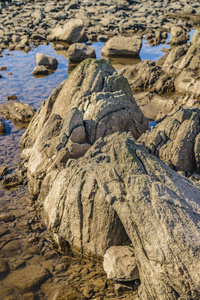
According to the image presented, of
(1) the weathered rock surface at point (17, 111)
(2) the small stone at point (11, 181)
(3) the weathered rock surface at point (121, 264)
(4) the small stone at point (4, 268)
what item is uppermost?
(3) the weathered rock surface at point (121, 264)

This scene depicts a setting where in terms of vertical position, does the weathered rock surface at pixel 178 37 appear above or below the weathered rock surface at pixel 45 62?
above

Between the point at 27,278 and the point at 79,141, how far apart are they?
523cm

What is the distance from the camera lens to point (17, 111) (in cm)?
1783

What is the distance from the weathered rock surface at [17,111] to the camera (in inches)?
688

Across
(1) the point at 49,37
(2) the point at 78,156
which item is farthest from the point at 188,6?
(2) the point at 78,156

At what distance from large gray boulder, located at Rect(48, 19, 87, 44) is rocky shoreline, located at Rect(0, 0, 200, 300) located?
16417 mm

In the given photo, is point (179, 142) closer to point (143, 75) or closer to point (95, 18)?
point (143, 75)

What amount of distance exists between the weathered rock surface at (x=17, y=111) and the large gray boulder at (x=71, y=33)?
16650 millimetres

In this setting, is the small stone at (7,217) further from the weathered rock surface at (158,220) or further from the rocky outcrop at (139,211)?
the weathered rock surface at (158,220)

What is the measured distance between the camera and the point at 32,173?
36.8ft

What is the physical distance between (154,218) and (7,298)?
4.22 m

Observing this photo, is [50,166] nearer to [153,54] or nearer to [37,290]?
[37,290]

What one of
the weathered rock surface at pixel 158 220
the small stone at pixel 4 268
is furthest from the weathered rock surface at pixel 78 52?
the small stone at pixel 4 268

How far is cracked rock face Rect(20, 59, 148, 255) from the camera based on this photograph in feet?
26.0
